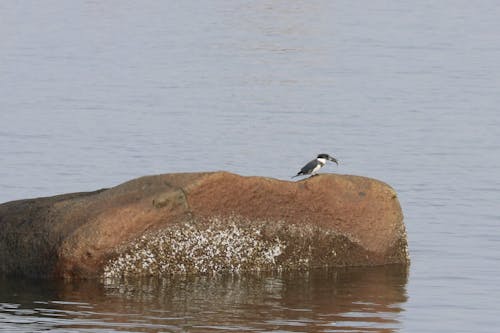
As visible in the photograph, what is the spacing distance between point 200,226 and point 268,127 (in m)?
15.2

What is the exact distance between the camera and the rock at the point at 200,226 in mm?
18672

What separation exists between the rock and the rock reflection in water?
0.78 ft

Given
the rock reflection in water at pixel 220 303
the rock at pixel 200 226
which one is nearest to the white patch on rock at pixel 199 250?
the rock at pixel 200 226

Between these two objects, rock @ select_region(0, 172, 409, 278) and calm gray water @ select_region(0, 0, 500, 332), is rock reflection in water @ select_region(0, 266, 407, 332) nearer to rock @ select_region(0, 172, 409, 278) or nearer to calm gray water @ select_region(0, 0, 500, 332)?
calm gray water @ select_region(0, 0, 500, 332)

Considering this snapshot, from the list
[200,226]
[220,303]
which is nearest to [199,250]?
[200,226]

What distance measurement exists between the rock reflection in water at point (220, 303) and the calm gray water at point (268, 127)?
0.14 feet

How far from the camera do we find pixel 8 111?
35750 millimetres

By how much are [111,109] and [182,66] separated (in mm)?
9759

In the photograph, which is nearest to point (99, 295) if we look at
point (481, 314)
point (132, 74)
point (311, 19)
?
point (481, 314)

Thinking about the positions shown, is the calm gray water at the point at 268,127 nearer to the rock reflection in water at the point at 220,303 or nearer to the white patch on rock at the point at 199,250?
the rock reflection in water at the point at 220,303

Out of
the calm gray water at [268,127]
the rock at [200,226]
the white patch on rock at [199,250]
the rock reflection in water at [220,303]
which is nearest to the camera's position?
the rock reflection in water at [220,303]

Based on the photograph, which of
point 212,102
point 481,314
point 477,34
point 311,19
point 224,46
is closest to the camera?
point 481,314

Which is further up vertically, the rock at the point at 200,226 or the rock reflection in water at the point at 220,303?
the rock at the point at 200,226

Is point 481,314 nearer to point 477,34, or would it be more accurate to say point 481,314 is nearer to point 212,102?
point 212,102
